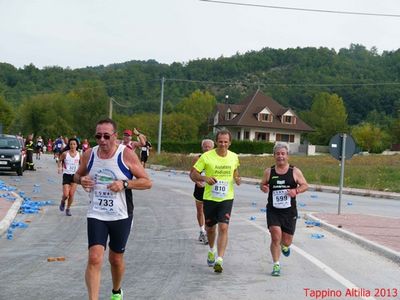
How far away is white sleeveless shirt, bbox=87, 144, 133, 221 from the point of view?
247 inches

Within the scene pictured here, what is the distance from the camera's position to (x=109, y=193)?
6.25 metres

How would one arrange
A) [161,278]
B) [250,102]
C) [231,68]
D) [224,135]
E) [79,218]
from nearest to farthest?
1. [161,278]
2. [224,135]
3. [79,218]
4. [250,102]
5. [231,68]

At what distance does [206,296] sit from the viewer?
282 inches

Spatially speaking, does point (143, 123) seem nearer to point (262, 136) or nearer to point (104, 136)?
point (262, 136)

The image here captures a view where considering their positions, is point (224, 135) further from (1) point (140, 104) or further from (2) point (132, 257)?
(1) point (140, 104)

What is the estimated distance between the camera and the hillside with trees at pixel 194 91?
334 ft

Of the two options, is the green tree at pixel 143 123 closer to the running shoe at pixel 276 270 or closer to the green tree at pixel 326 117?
the green tree at pixel 326 117

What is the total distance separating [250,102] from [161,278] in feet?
289

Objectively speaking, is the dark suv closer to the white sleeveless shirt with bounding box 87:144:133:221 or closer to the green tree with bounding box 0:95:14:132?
the white sleeveless shirt with bounding box 87:144:133:221

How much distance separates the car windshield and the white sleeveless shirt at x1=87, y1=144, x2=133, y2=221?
23.3 m

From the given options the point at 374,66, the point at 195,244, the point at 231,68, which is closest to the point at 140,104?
the point at 231,68

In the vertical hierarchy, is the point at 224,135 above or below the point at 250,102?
below

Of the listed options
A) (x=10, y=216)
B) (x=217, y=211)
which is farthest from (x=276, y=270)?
(x=10, y=216)

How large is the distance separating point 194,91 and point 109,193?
123963 mm
